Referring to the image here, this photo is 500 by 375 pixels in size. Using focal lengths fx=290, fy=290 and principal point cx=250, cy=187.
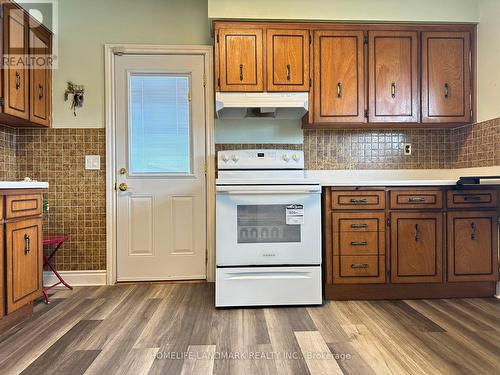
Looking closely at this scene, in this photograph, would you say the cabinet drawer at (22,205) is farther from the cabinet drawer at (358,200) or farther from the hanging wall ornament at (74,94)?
the cabinet drawer at (358,200)

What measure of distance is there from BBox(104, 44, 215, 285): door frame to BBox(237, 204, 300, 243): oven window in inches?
25.3

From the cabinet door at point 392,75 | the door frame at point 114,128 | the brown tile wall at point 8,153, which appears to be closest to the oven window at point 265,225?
the door frame at point 114,128

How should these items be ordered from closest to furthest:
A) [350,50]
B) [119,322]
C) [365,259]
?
[119,322]
[365,259]
[350,50]

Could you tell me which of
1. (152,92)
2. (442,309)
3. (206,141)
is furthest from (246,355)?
(152,92)

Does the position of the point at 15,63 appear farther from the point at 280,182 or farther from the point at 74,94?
the point at 280,182

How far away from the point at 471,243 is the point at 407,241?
48 cm

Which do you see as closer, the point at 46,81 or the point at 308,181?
the point at 308,181

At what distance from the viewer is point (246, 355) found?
1.43 m

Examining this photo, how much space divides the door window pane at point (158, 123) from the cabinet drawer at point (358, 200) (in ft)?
4.38

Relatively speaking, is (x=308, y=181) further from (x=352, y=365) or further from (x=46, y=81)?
(x=46, y=81)

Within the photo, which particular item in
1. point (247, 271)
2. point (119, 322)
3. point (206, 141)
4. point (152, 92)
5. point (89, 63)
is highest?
point (89, 63)

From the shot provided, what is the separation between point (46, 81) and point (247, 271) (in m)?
2.30

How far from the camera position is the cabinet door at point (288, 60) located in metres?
2.28

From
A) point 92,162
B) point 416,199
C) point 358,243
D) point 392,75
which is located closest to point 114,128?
point 92,162
